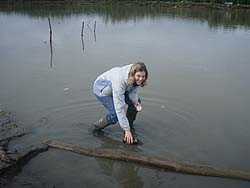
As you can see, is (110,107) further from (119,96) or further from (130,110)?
(119,96)

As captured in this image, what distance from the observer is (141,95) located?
675 centimetres

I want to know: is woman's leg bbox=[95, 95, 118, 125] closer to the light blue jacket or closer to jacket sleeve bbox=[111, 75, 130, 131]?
the light blue jacket

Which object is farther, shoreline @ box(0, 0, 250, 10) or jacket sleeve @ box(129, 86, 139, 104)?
shoreline @ box(0, 0, 250, 10)

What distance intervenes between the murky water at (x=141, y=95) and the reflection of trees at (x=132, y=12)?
367cm

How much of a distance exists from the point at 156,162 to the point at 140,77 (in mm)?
925

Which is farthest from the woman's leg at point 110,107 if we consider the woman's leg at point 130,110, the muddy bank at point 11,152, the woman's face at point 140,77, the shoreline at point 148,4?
the shoreline at point 148,4

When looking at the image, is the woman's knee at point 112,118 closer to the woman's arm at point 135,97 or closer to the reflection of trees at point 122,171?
the woman's arm at point 135,97

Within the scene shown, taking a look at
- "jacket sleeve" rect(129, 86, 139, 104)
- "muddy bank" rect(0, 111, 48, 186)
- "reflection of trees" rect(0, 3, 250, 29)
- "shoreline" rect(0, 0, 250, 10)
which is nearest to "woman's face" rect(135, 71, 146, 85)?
"jacket sleeve" rect(129, 86, 139, 104)

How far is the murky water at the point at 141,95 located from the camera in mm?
4266

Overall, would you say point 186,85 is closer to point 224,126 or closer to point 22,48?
point 224,126

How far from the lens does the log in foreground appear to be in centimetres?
397

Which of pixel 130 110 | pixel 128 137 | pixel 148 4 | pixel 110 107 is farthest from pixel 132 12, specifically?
pixel 128 137

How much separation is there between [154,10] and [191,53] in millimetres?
12252

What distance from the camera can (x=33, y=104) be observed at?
624 cm
